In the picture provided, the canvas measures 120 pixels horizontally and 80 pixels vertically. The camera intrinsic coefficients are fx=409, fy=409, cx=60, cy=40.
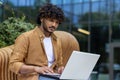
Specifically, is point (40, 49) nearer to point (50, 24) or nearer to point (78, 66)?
point (50, 24)

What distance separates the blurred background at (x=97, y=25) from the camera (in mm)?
21406

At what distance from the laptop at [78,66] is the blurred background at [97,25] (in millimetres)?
17350

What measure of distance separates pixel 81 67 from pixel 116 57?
18.1 metres

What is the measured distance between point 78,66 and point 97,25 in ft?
63.2

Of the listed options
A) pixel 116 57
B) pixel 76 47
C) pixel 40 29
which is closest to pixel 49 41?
pixel 40 29

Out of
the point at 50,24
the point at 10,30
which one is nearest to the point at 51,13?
the point at 50,24

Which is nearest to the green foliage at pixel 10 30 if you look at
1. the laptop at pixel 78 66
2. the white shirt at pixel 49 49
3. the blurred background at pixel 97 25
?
the white shirt at pixel 49 49

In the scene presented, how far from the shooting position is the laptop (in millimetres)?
3467

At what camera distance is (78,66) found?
3.56 meters

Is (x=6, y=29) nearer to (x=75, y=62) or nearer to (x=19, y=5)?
(x=75, y=62)

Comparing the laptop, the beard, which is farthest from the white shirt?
the laptop

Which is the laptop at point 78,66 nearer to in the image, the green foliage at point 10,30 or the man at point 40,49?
the man at point 40,49

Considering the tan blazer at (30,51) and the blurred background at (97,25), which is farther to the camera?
the blurred background at (97,25)

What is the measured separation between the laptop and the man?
16 cm
